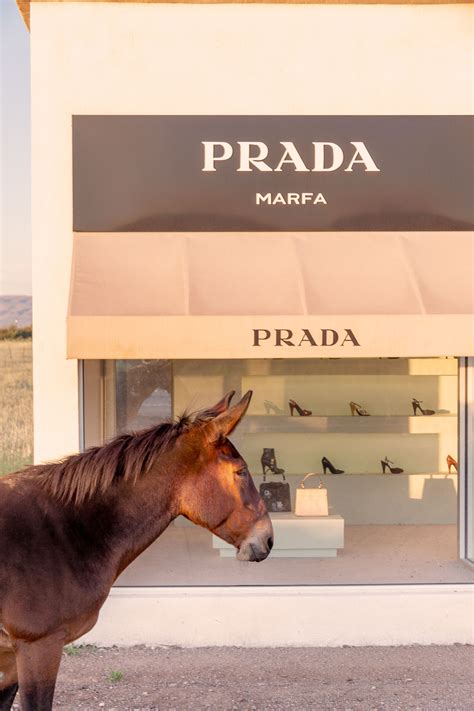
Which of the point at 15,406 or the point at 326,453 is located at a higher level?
the point at 326,453

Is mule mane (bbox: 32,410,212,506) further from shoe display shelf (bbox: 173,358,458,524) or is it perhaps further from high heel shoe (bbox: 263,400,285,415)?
high heel shoe (bbox: 263,400,285,415)

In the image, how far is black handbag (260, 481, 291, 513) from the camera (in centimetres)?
885

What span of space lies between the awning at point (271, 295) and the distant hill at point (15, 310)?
4329 cm

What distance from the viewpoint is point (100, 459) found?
4789 mm

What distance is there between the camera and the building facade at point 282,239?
8523mm

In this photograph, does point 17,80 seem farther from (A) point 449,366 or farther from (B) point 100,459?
(B) point 100,459

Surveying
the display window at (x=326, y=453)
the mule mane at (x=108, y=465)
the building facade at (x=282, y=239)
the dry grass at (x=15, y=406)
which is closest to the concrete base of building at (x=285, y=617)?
the building facade at (x=282, y=239)

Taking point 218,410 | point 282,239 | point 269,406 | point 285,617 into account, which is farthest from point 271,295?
point 218,410

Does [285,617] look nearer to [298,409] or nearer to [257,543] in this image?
[298,409]

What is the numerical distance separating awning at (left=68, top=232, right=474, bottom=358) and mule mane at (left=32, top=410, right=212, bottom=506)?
2892 mm

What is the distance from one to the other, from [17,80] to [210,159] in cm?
2592

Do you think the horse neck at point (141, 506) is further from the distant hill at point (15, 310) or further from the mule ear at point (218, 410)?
the distant hill at point (15, 310)

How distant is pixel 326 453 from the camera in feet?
29.7

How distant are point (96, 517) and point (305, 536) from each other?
14.6 feet
